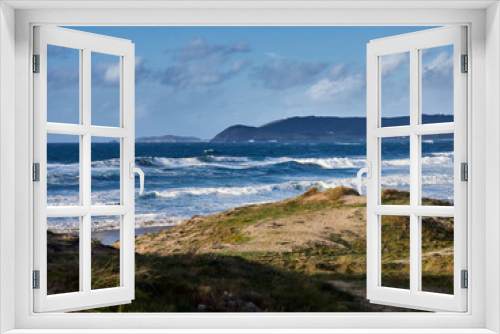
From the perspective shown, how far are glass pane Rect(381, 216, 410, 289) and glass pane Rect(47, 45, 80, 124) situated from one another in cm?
642

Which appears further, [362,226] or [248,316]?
[362,226]

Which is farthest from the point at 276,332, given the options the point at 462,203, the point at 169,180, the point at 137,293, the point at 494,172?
the point at 169,180

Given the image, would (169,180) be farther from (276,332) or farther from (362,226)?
(276,332)

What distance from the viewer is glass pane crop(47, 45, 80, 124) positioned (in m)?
9.51

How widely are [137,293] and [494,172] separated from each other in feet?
20.6

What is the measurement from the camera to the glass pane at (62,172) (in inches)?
340

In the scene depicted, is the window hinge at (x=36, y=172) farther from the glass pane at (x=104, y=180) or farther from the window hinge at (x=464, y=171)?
the glass pane at (x=104, y=180)

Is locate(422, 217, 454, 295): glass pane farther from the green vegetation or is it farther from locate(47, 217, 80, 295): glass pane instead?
locate(47, 217, 80, 295): glass pane

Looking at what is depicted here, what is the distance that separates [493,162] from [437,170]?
21.2ft

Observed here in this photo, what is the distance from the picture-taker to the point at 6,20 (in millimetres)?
2385

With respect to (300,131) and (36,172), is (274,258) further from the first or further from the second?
(36,172)

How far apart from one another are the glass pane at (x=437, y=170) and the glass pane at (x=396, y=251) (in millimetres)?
729

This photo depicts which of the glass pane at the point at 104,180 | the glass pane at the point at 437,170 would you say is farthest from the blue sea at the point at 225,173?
the glass pane at the point at 437,170

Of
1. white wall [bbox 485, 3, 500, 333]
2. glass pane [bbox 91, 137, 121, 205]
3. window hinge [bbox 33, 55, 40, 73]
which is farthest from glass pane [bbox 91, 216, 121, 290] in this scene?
white wall [bbox 485, 3, 500, 333]
